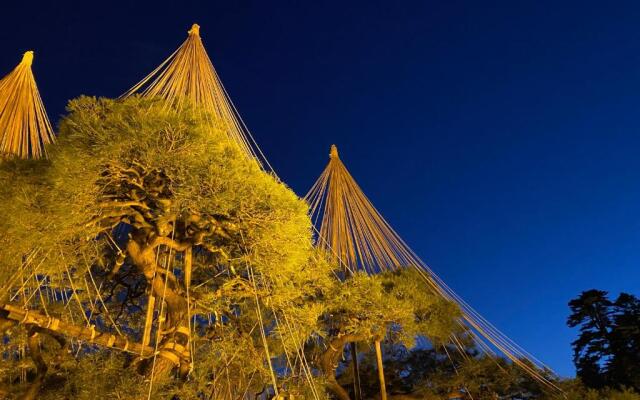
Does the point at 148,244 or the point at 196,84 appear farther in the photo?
the point at 196,84

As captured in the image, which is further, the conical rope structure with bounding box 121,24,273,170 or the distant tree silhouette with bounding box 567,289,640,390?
the distant tree silhouette with bounding box 567,289,640,390

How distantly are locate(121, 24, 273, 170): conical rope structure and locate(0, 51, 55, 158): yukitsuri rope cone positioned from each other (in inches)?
82.0

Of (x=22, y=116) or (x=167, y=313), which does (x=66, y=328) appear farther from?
(x=22, y=116)

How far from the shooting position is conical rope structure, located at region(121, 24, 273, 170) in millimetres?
5230

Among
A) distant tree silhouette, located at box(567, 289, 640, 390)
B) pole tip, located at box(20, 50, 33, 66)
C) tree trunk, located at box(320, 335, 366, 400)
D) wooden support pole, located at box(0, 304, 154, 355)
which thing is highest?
pole tip, located at box(20, 50, 33, 66)

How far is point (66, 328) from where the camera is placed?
3.58m

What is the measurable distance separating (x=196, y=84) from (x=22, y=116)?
299 cm

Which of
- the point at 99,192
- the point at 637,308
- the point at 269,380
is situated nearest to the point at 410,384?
the point at 269,380

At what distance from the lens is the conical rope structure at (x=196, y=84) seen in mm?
5230

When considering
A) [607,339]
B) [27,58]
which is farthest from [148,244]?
[607,339]

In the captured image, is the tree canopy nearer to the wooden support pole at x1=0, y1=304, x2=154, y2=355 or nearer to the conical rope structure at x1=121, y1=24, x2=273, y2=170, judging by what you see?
the wooden support pole at x1=0, y1=304, x2=154, y2=355

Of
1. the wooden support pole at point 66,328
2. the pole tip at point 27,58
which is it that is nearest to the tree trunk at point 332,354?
the wooden support pole at point 66,328

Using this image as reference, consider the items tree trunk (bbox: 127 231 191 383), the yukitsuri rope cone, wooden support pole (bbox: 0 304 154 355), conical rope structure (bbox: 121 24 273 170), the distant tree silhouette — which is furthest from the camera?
the distant tree silhouette

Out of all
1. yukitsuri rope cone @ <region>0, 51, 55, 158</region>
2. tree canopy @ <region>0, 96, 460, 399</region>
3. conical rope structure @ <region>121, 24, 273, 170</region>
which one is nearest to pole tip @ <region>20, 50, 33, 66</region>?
yukitsuri rope cone @ <region>0, 51, 55, 158</region>
